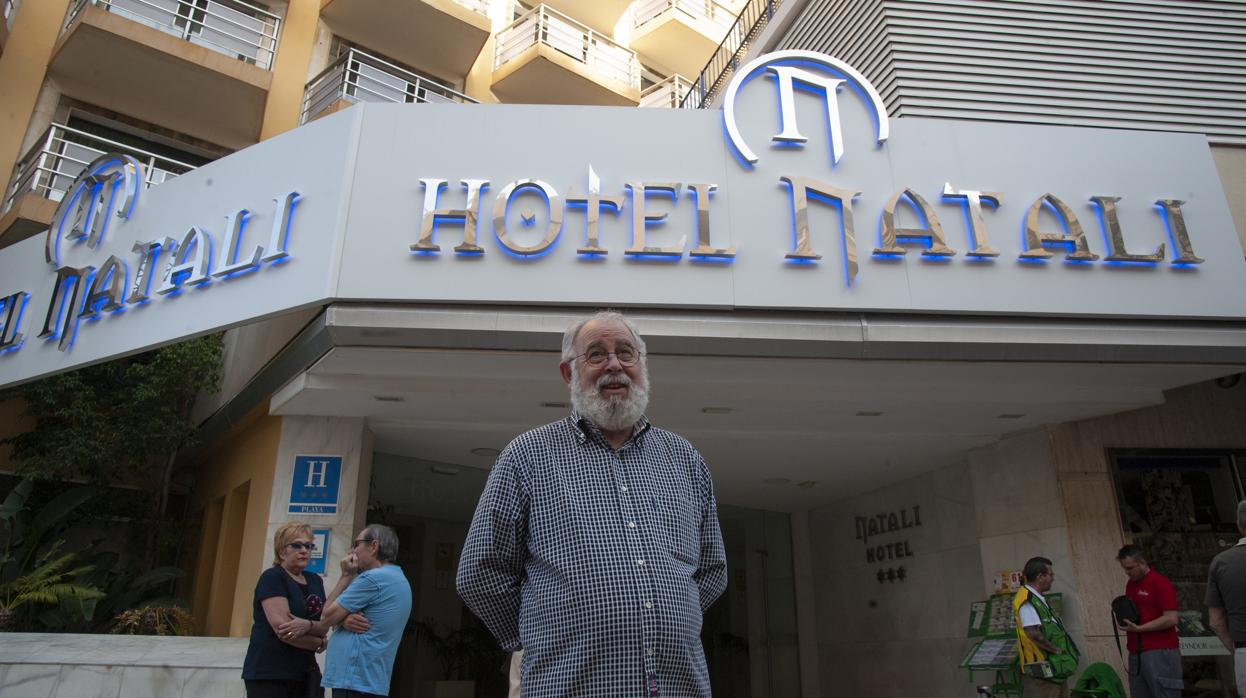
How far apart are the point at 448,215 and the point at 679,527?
4508 mm

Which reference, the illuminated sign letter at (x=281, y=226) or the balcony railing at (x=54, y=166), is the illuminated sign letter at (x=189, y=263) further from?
the balcony railing at (x=54, y=166)

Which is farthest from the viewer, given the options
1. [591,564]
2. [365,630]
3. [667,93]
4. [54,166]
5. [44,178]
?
[667,93]

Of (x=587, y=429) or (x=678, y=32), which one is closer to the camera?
(x=587, y=429)

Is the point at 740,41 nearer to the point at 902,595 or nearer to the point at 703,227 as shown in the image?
the point at 703,227

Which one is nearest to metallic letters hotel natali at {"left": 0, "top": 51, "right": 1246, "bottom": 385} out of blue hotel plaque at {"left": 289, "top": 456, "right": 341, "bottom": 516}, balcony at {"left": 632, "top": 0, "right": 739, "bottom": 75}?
blue hotel plaque at {"left": 289, "top": 456, "right": 341, "bottom": 516}

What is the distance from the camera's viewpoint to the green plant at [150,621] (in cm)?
777

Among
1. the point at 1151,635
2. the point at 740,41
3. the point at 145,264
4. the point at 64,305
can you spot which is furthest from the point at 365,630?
the point at 740,41

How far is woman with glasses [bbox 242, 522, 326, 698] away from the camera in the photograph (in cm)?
397

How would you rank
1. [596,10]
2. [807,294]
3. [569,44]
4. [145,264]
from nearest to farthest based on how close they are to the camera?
[807,294] → [145,264] → [569,44] → [596,10]

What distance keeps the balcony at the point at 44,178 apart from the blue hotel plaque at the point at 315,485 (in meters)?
4.80

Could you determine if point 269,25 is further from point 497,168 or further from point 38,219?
point 497,168

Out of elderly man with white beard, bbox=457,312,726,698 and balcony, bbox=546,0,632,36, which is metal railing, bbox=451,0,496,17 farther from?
elderly man with white beard, bbox=457,312,726,698

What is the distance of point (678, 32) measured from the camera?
17312mm

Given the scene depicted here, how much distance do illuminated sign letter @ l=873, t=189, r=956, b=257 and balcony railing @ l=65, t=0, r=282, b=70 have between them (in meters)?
10.5
